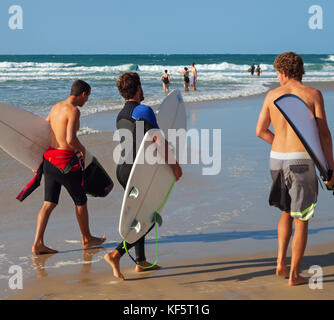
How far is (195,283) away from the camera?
3611 millimetres

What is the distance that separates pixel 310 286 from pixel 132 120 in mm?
1713

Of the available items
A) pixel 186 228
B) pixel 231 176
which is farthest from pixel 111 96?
pixel 186 228

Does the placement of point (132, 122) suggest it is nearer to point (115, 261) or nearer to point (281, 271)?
point (115, 261)

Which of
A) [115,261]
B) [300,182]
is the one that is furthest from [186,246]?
[300,182]

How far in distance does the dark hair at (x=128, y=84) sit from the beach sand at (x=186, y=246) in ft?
4.50

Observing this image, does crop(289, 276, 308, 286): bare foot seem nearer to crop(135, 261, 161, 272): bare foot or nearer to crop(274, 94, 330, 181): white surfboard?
crop(274, 94, 330, 181): white surfboard

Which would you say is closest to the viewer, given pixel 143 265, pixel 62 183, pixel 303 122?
pixel 303 122

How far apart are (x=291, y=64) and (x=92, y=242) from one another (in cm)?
227

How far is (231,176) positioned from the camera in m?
6.70

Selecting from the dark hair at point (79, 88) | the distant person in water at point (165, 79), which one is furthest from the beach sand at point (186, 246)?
the distant person in water at point (165, 79)

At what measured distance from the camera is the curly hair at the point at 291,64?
135 inches

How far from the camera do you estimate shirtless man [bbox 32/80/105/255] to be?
4.16m

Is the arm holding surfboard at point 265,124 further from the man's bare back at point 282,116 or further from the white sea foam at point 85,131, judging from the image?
the white sea foam at point 85,131

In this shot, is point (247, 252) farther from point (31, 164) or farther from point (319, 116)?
point (31, 164)
